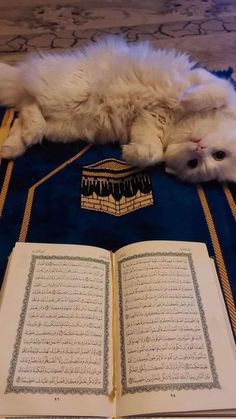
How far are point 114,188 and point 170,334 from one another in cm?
62

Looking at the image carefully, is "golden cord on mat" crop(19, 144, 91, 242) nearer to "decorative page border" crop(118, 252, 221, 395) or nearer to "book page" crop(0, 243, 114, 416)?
"book page" crop(0, 243, 114, 416)

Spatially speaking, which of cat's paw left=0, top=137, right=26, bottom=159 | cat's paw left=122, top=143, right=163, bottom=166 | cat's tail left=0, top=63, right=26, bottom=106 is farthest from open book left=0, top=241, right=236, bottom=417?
cat's tail left=0, top=63, right=26, bottom=106

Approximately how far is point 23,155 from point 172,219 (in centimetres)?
60

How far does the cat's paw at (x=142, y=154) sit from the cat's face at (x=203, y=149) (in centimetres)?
4

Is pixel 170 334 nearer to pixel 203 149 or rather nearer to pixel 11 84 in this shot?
pixel 203 149

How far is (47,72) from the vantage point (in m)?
1.44

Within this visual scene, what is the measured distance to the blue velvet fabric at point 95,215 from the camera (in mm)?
1188

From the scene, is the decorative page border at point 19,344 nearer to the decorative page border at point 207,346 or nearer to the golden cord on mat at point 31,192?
the decorative page border at point 207,346

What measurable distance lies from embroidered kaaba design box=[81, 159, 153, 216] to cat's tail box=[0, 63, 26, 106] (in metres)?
0.40

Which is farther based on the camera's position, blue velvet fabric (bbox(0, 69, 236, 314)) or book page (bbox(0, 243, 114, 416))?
blue velvet fabric (bbox(0, 69, 236, 314))

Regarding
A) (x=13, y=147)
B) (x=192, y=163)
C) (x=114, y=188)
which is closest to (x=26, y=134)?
(x=13, y=147)

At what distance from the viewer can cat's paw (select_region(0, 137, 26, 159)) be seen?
4.69 feet

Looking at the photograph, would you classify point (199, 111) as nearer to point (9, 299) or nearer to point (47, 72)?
point (47, 72)

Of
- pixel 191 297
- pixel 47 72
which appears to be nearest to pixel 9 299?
pixel 191 297
